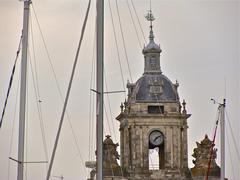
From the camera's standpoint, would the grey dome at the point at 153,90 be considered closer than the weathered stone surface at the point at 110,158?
No

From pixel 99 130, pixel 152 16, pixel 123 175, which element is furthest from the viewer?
pixel 123 175

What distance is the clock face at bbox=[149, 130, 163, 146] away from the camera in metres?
23.7

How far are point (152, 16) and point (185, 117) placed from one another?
438 cm

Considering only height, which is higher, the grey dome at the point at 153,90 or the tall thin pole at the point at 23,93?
the grey dome at the point at 153,90

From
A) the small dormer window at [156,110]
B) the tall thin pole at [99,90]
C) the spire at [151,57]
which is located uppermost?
the spire at [151,57]

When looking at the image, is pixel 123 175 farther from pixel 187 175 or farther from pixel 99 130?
pixel 99 130

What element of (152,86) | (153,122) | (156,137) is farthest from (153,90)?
(156,137)

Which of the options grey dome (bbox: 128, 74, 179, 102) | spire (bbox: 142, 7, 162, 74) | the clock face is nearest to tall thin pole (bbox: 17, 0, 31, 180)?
spire (bbox: 142, 7, 162, 74)

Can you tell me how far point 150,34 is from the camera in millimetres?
23672

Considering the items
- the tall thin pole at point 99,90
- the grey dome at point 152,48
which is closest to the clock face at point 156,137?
the grey dome at point 152,48

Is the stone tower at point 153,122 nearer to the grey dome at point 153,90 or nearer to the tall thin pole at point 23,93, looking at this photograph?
the grey dome at point 153,90

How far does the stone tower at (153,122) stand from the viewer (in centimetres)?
2336

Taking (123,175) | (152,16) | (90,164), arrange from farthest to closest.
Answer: (123,175) < (152,16) < (90,164)

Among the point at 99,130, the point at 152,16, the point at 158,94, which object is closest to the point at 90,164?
the point at 152,16
